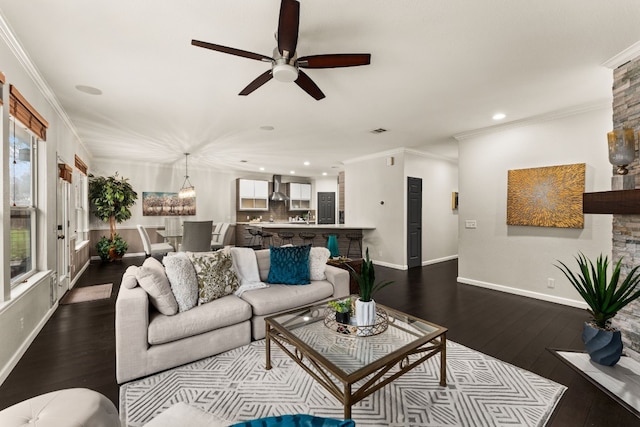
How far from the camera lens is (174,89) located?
3.16 m

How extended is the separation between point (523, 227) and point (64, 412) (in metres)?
5.16

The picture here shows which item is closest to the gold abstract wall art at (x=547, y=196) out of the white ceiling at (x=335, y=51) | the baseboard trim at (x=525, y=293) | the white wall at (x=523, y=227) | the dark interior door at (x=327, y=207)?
the white wall at (x=523, y=227)

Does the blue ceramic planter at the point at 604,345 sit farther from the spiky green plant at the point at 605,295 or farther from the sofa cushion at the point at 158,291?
the sofa cushion at the point at 158,291

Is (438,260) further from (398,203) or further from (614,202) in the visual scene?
(614,202)

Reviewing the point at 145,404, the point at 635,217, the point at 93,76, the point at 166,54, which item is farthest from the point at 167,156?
the point at 635,217

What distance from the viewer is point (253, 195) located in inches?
369

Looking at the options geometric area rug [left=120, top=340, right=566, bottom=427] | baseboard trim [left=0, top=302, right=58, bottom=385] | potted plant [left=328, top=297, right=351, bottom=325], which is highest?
potted plant [left=328, top=297, right=351, bottom=325]

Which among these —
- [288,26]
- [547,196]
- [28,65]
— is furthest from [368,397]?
[28,65]

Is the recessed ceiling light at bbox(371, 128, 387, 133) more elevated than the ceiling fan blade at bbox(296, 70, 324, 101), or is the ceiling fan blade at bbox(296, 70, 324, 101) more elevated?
the recessed ceiling light at bbox(371, 128, 387, 133)

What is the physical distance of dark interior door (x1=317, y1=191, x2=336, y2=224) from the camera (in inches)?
418

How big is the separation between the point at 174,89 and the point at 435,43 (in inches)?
107

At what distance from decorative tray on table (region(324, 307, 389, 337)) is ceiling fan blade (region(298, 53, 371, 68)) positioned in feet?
6.33

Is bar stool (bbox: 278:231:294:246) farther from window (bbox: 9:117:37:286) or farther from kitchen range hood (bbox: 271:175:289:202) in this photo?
window (bbox: 9:117:37:286)

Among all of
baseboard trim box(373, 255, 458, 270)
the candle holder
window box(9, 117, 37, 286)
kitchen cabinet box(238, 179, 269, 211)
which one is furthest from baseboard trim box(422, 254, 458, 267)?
window box(9, 117, 37, 286)
